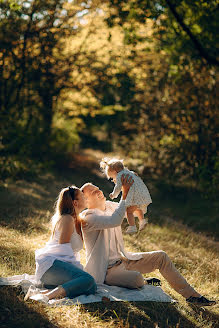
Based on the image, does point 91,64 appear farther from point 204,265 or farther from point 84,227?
point 84,227

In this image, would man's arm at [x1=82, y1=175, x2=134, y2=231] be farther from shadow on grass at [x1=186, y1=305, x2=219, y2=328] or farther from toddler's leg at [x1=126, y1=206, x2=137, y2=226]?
shadow on grass at [x1=186, y1=305, x2=219, y2=328]

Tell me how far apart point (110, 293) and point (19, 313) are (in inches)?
48.5

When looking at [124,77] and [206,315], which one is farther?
[124,77]

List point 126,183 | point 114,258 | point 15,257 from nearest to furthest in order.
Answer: point 114,258 < point 126,183 < point 15,257

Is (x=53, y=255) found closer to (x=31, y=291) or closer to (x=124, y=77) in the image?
(x=31, y=291)

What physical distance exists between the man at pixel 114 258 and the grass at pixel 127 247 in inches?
12.5

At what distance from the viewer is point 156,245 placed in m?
8.20

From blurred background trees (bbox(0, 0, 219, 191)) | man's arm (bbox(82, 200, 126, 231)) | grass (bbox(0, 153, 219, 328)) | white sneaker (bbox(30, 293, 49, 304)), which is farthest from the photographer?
blurred background trees (bbox(0, 0, 219, 191))

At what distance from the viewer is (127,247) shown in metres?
7.61

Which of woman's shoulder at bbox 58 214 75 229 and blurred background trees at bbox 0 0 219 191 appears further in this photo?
blurred background trees at bbox 0 0 219 191

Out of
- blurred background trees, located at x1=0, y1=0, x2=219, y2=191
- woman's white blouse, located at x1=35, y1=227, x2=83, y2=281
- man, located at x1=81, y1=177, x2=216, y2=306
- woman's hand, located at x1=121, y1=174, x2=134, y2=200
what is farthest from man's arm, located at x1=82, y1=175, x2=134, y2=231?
blurred background trees, located at x1=0, y1=0, x2=219, y2=191

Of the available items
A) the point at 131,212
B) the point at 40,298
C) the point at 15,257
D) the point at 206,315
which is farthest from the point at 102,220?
the point at 15,257

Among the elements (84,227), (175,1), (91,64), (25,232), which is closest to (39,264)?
(84,227)

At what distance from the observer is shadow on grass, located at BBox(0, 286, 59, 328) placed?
4020 mm
